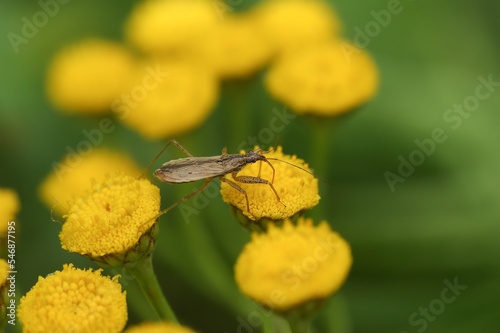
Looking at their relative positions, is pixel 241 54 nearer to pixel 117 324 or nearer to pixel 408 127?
Answer: pixel 408 127

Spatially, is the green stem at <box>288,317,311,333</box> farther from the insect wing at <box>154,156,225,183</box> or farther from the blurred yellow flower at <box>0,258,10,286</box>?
the blurred yellow flower at <box>0,258,10,286</box>

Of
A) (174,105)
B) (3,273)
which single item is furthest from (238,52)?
(3,273)

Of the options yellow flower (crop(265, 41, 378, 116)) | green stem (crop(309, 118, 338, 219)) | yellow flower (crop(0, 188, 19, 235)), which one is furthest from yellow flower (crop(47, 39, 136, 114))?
yellow flower (crop(0, 188, 19, 235))

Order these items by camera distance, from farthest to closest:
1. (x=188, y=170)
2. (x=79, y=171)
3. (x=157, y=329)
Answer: (x=79, y=171), (x=188, y=170), (x=157, y=329)

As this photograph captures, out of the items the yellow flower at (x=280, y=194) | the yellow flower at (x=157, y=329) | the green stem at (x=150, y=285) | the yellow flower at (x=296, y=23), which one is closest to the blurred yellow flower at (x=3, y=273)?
the green stem at (x=150, y=285)

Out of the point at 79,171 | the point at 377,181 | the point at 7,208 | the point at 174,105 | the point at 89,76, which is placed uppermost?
the point at 7,208

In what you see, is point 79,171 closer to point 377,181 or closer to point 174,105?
point 174,105

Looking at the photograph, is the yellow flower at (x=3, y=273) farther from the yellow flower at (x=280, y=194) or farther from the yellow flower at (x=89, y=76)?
the yellow flower at (x=89, y=76)
